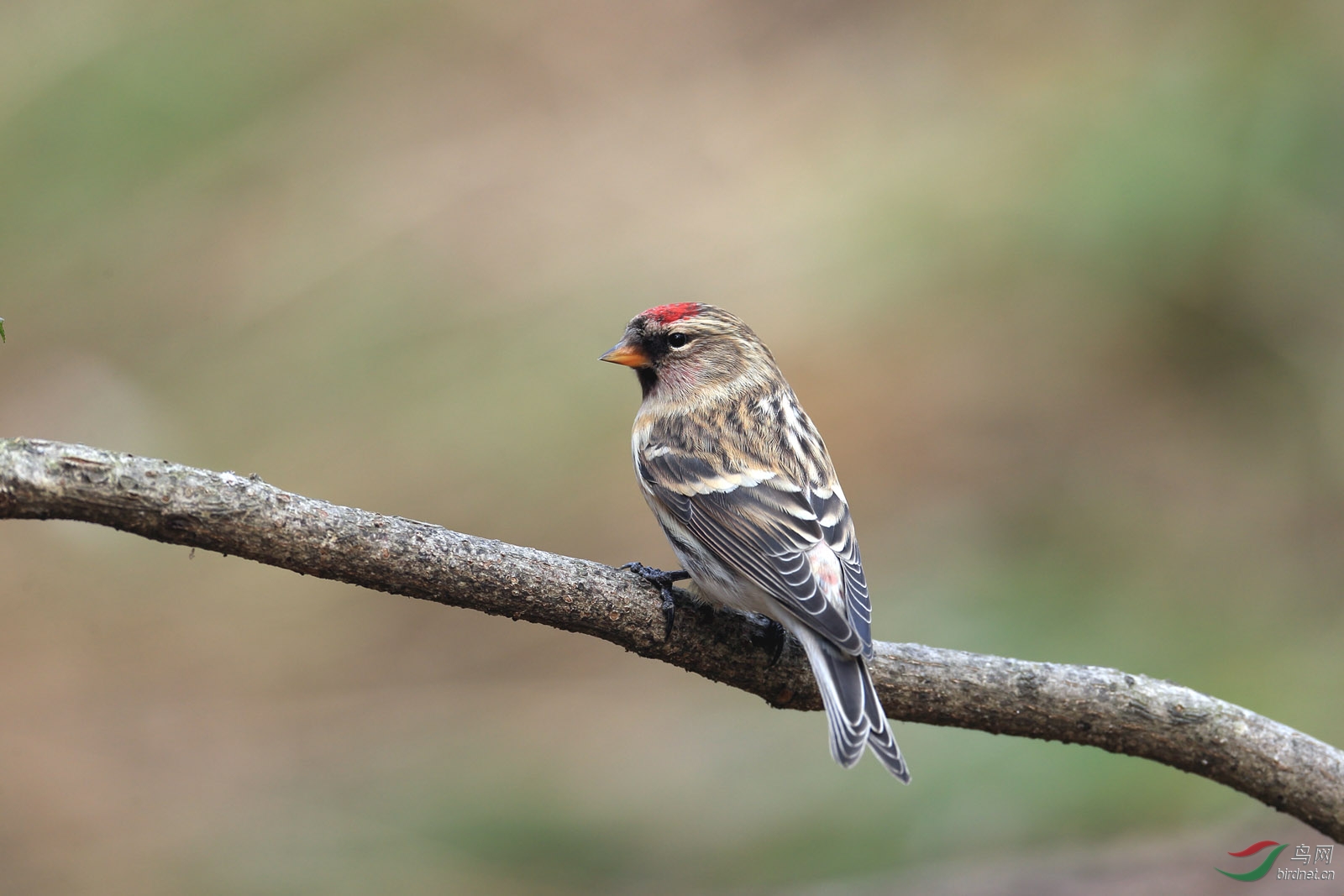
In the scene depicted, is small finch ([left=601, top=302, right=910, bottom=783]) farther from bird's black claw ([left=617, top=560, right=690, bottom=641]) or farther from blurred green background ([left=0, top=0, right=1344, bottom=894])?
blurred green background ([left=0, top=0, right=1344, bottom=894])

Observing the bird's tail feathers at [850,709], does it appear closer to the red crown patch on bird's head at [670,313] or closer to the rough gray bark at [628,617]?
the rough gray bark at [628,617]

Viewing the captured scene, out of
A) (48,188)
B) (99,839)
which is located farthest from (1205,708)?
(48,188)

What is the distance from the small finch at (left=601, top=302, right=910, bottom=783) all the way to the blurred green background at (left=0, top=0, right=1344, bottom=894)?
9.79 ft

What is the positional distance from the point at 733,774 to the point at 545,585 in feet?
13.9

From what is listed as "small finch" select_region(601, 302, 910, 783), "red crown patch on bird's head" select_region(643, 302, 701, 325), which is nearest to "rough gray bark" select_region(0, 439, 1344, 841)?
"small finch" select_region(601, 302, 910, 783)

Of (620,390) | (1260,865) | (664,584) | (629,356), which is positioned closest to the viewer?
(664,584)

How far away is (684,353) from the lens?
4.16 metres

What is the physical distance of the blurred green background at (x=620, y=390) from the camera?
242 inches

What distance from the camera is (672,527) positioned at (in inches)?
140

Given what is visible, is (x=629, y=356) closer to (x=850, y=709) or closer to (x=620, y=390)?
(x=850, y=709)

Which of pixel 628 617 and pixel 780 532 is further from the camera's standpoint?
pixel 780 532

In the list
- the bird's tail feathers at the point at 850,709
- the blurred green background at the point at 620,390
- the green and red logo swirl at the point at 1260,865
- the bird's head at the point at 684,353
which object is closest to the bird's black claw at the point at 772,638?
the bird's tail feathers at the point at 850,709

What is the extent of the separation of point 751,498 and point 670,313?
1.01m

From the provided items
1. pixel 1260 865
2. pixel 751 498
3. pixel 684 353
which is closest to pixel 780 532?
pixel 751 498
